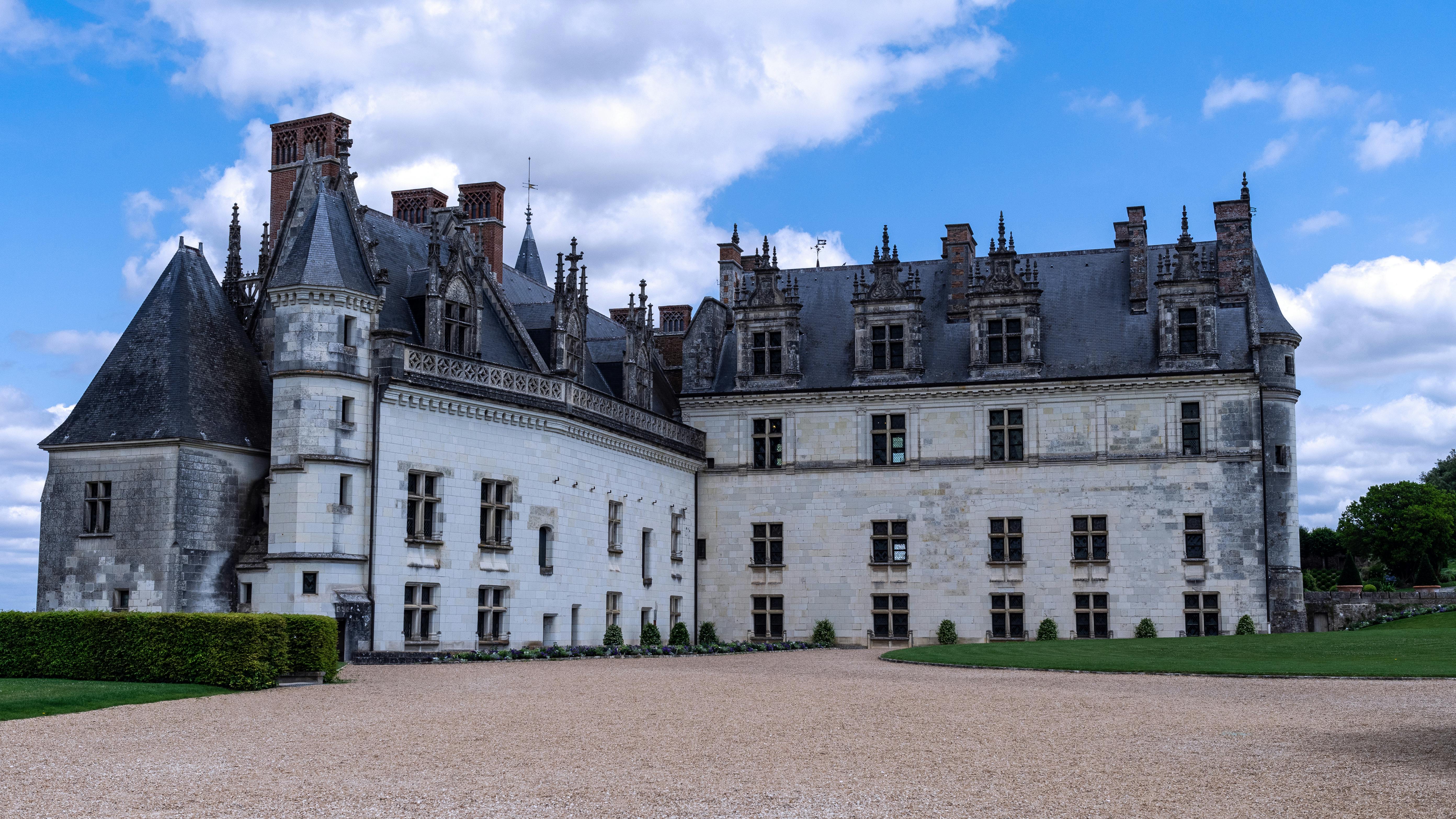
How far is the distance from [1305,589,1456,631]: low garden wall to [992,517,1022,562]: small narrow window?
740 centimetres

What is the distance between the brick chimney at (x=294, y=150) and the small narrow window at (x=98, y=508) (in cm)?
792

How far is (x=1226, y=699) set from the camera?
17.1 metres

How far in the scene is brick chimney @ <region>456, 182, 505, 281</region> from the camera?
122ft

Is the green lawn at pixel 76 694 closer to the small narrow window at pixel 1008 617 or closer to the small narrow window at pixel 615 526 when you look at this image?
the small narrow window at pixel 615 526

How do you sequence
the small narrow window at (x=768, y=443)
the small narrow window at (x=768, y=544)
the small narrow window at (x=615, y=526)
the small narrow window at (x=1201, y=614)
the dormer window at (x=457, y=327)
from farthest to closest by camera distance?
the small narrow window at (x=768, y=443)
the small narrow window at (x=768, y=544)
the small narrow window at (x=1201, y=614)
the small narrow window at (x=615, y=526)
the dormer window at (x=457, y=327)

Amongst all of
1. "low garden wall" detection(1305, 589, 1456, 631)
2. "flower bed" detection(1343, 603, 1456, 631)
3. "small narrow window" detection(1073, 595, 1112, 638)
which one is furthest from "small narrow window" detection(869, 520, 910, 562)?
"flower bed" detection(1343, 603, 1456, 631)

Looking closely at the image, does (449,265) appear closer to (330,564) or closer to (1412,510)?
(330,564)

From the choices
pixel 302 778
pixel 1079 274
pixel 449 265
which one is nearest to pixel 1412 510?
pixel 1079 274

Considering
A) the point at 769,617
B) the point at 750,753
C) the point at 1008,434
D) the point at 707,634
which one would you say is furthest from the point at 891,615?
the point at 750,753

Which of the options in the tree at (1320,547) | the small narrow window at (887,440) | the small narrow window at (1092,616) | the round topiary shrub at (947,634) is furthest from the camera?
the tree at (1320,547)

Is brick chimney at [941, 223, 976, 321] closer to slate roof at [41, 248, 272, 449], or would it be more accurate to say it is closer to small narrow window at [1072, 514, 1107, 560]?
small narrow window at [1072, 514, 1107, 560]

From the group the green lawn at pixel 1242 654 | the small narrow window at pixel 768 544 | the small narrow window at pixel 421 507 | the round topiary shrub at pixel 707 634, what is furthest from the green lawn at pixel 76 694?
the small narrow window at pixel 768 544

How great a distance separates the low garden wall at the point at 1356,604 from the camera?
35.9 m

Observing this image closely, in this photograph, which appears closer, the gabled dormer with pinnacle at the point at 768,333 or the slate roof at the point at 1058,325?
the slate roof at the point at 1058,325
